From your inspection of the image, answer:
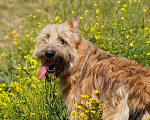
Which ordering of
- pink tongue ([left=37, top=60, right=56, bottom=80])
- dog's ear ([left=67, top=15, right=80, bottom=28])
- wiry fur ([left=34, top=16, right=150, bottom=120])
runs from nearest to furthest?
1. wiry fur ([left=34, top=16, right=150, bottom=120])
2. pink tongue ([left=37, top=60, right=56, bottom=80])
3. dog's ear ([left=67, top=15, right=80, bottom=28])

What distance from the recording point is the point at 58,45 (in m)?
3.77

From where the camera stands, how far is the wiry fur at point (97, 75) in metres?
2.86

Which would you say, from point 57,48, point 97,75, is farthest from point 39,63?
point 97,75

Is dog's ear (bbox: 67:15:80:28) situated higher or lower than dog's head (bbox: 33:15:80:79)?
higher

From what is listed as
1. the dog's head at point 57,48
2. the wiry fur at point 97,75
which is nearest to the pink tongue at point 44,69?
the dog's head at point 57,48

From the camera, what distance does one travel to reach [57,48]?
3717 millimetres

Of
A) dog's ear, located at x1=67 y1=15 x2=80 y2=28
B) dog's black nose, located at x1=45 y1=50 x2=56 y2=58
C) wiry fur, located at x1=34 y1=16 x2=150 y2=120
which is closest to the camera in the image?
wiry fur, located at x1=34 y1=16 x2=150 y2=120

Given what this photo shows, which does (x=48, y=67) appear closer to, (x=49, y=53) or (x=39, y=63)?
(x=49, y=53)

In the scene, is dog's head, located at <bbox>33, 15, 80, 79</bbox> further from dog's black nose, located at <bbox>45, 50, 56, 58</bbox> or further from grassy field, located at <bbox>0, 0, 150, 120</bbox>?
grassy field, located at <bbox>0, 0, 150, 120</bbox>

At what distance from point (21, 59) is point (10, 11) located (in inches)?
181

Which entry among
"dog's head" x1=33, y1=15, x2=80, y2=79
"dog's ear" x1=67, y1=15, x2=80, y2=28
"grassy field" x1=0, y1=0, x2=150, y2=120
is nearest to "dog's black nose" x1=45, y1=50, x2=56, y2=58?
"dog's head" x1=33, y1=15, x2=80, y2=79

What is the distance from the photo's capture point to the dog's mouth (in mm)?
3760

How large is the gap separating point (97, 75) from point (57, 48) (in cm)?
76

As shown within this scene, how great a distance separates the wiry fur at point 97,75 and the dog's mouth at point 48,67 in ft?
0.26
